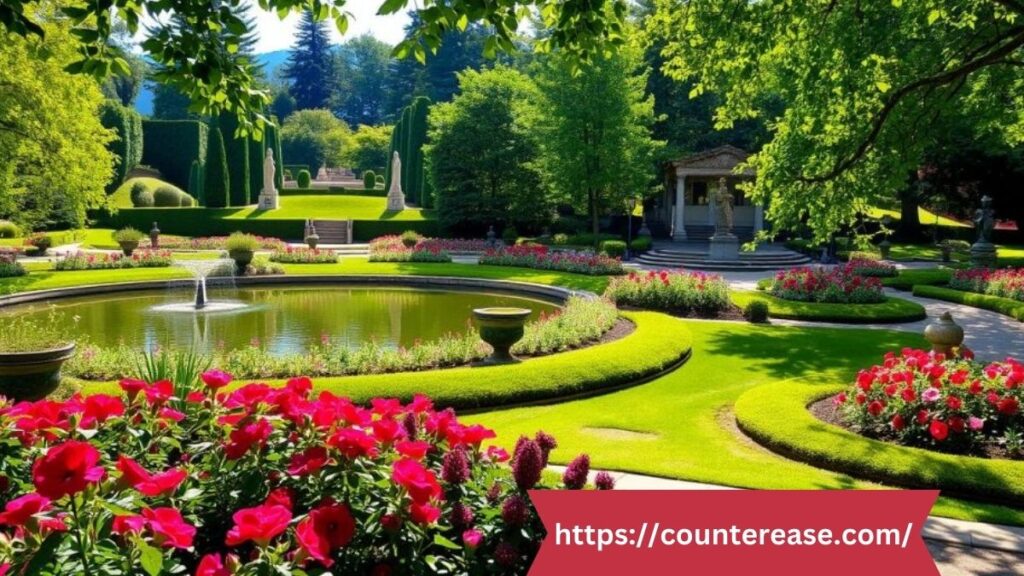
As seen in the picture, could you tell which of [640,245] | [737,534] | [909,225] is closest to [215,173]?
[640,245]

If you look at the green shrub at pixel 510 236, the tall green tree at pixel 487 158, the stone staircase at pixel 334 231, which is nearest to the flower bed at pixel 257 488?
the green shrub at pixel 510 236

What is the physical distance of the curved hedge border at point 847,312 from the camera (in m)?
16.5

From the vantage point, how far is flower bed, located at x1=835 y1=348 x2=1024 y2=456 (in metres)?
7.27

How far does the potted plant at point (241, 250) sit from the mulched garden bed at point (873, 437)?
2032 centimetres

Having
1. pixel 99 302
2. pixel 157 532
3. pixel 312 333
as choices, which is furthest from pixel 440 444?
pixel 99 302

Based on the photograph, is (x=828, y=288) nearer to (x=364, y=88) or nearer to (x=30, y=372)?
Answer: (x=30, y=372)

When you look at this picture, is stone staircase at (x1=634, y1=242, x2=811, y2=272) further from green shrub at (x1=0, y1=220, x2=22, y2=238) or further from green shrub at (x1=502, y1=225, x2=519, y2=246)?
green shrub at (x1=0, y1=220, x2=22, y2=238)

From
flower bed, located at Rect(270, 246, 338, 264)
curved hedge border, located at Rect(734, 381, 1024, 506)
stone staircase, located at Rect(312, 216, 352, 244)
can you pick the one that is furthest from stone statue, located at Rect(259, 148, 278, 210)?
curved hedge border, located at Rect(734, 381, 1024, 506)

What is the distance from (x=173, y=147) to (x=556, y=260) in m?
42.4

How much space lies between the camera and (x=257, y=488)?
2996 millimetres

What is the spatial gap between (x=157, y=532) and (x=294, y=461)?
31.1 inches

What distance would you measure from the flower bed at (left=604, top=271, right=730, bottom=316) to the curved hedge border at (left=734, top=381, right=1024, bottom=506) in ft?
28.5

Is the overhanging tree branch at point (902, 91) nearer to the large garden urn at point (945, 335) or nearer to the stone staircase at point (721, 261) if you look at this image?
the large garden urn at point (945, 335)

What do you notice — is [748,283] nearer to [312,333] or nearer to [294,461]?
[312,333]
